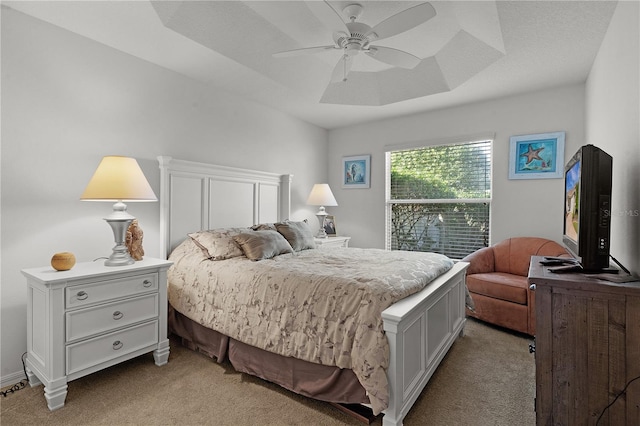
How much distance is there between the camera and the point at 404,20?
1.93m

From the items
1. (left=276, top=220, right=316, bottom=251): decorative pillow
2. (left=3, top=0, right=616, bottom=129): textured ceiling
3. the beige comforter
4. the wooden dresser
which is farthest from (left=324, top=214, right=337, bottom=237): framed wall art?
the wooden dresser

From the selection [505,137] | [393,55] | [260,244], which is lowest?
[260,244]

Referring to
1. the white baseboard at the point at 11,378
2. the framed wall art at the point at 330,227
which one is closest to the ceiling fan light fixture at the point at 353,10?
the framed wall art at the point at 330,227

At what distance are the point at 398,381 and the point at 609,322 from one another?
95 centimetres

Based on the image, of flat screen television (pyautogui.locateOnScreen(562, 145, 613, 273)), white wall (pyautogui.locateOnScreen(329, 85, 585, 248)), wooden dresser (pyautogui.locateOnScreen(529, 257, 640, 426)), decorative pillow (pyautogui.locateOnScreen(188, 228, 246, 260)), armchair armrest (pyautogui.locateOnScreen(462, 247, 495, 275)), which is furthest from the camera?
armchair armrest (pyautogui.locateOnScreen(462, 247, 495, 275))

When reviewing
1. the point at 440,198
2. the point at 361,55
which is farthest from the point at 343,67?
the point at 440,198

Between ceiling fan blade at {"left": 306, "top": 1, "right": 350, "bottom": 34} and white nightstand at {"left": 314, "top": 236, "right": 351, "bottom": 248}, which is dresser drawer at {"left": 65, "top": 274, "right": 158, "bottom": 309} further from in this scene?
ceiling fan blade at {"left": 306, "top": 1, "right": 350, "bottom": 34}

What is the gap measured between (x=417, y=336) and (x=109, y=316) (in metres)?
1.98

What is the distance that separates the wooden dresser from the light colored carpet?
0.55 metres

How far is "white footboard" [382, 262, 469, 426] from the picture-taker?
1.67 m

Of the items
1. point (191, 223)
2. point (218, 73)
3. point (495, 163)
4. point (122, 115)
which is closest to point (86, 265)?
point (191, 223)

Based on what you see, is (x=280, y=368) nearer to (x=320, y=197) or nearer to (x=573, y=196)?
(x=573, y=196)

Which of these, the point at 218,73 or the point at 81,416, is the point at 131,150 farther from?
the point at 81,416

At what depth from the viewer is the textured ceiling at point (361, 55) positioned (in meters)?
2.27
